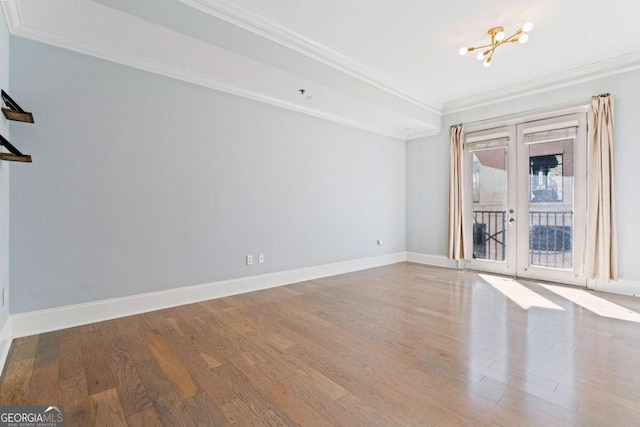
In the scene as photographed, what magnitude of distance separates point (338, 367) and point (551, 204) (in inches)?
167

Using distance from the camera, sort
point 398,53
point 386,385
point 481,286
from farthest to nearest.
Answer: point 481,286 → point 398,53 → point 386,385

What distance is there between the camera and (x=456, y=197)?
214 inches

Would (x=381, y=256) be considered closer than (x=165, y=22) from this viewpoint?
No

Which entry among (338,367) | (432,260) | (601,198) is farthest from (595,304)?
(338,367)

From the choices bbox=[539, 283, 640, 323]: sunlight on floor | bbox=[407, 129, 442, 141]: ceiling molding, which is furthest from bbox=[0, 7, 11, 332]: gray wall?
bbox=[407, 129, 442, 141]: ceiling molding

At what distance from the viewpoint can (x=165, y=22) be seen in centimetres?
245

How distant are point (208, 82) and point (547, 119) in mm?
4813

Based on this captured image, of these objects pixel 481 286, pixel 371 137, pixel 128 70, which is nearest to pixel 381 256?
pixel 481 286

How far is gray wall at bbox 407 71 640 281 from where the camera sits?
3.80 m

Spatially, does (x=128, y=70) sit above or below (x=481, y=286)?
above

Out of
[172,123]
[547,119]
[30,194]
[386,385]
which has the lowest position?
[386,385]

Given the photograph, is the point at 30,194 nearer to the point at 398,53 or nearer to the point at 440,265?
the point at 398,53

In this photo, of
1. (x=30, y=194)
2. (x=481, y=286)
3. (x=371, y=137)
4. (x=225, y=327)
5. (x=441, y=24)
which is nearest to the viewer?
(x=30, y=194)

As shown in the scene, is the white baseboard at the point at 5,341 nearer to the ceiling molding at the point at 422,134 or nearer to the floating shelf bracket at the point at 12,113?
the floating shelf bracket at the point at 12,113
